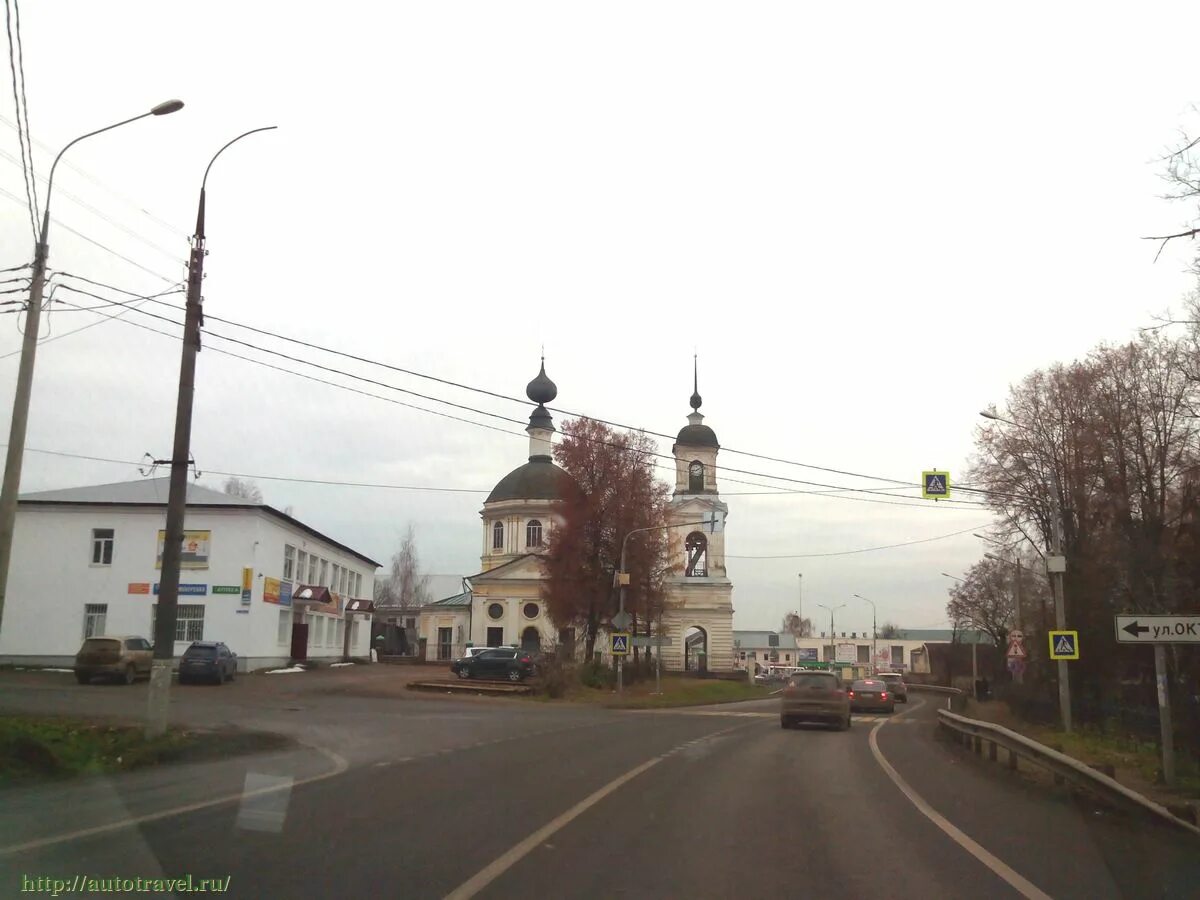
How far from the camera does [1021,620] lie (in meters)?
51.9

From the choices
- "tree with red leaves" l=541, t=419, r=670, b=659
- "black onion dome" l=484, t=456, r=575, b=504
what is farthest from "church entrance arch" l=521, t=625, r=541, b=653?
"tree with red leaves" l=541, t=419, r=670, b=659

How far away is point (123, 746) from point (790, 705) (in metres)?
18.2

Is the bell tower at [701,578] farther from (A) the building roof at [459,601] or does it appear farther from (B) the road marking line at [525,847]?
(B) the road marking line at [525,847]

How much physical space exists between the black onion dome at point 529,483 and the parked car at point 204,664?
4163cm

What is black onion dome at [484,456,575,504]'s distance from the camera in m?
80.0

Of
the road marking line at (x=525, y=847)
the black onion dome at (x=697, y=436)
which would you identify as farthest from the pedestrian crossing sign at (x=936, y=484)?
the black onion dome at (x=697, y=436)

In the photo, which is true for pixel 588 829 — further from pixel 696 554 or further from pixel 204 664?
pixel 696 554

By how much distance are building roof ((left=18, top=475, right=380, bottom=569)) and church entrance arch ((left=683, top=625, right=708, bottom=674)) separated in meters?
43.5

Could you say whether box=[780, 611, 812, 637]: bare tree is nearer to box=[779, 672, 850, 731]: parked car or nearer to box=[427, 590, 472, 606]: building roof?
box=[427, 590, 472, 606]: building roof

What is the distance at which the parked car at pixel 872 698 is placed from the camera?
150 feet

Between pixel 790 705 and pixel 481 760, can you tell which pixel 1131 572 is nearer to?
pixel 790 705

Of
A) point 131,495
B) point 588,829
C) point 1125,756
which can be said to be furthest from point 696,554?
point 588,829

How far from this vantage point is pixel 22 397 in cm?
1728

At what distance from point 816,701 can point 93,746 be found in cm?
1887
